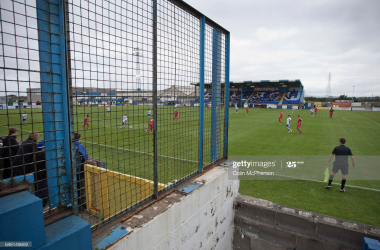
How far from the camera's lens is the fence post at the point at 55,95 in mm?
1806

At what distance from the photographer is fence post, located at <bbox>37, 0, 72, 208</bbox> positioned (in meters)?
1.81

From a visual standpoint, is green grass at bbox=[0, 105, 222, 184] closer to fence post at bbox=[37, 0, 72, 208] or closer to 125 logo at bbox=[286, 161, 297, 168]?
fence post at bbox=[37, 0, 72, 208]

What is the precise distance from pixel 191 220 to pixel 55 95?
2.30m

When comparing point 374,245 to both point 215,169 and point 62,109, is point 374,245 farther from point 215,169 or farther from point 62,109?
point 62,109

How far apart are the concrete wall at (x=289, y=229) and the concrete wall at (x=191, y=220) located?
26cm

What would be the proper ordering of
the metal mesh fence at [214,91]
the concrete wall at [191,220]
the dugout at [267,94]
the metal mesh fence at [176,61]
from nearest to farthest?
the concrete wall at [191,220] → the metal mesh fence at [176,61] → the metal mesh fence at [214,91] → the dugout at [267,94]

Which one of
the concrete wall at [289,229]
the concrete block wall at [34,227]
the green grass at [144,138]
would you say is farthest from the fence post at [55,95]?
the concrete wall at [289,229]

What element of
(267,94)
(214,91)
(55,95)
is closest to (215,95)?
(214,91)

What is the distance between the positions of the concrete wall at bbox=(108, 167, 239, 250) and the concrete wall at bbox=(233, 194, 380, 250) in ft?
0.86

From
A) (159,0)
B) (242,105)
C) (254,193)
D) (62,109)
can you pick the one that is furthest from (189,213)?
(242,105)

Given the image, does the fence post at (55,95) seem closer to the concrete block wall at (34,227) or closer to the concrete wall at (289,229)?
the concrete block wall at (34,227)

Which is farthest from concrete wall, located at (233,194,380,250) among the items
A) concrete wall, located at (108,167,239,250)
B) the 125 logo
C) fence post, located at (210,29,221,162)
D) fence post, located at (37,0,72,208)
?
the 125 logo

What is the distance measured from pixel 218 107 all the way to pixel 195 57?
4.08 ft

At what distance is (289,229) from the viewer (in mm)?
4043
